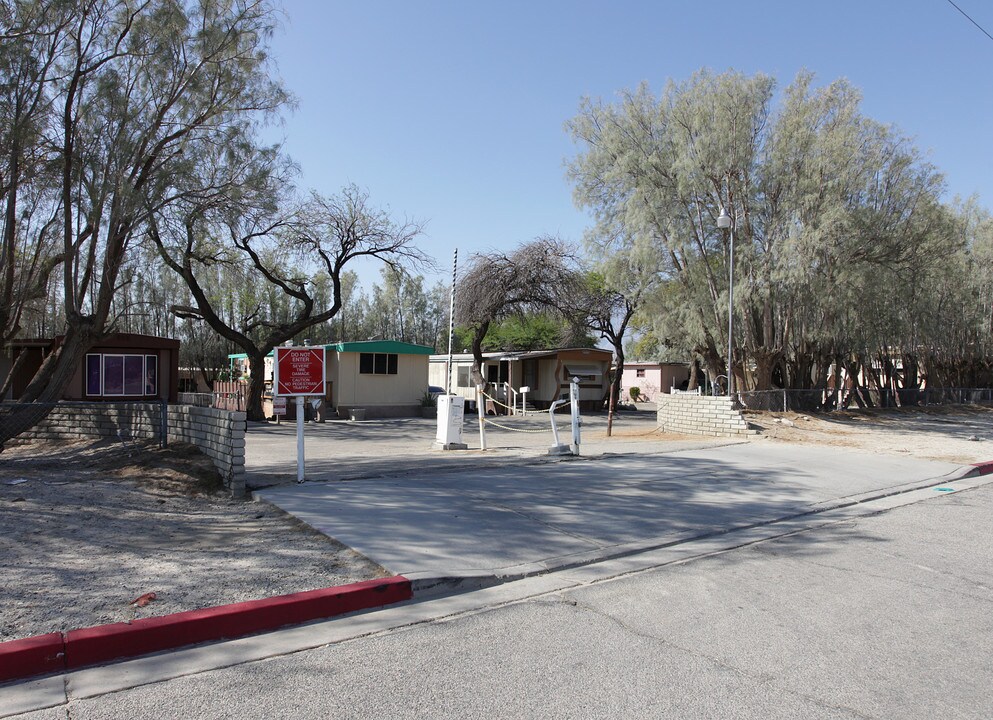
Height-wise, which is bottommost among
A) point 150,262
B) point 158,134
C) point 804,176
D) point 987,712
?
point 987,712

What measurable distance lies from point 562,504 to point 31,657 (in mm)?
5785

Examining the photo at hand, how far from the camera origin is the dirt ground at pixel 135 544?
191 inches

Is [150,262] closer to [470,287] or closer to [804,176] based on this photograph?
[470,287]

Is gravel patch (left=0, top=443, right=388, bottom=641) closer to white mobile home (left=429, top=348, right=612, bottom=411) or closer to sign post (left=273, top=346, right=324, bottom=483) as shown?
sign post (left=273, top=346, right=324, bottom=483)

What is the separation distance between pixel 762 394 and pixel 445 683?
→ 67.2 ft

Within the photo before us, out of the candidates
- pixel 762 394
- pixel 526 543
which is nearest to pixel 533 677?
pixel 526 543

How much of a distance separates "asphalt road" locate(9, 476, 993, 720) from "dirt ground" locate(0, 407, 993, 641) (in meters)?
0.79

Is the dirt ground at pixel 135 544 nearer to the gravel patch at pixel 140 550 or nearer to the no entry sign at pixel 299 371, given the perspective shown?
the gravel patch at pixel 140 550

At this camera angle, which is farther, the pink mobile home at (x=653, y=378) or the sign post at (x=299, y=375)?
the pink mobile home at (x=653, y=378)

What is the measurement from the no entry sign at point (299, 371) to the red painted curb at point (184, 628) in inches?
182

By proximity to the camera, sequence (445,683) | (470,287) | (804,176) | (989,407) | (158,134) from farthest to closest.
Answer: (989,407), (470,287), (804,176), (158,134), (445,683)

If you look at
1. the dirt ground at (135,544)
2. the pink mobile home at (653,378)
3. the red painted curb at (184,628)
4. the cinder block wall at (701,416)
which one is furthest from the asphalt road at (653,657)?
the pink mobile home at (653,378)

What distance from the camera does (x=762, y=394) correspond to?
2236 centimetres

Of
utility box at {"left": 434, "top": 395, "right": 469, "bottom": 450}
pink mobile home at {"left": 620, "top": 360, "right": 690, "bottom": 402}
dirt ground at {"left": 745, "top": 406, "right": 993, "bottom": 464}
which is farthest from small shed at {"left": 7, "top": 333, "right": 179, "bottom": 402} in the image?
pink mobile home at {"left": 620, "top": 360, "right": 690, "bottom": 402}
